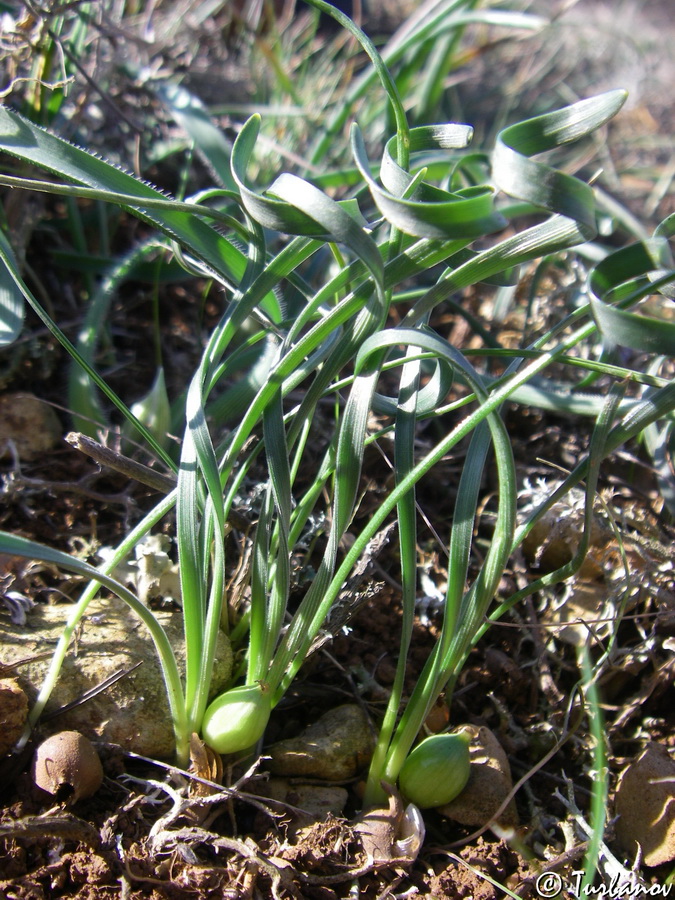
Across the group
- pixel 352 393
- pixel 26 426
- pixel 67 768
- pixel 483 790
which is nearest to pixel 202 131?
pixel 26 426

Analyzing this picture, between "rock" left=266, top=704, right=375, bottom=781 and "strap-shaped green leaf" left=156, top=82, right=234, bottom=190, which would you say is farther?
"strap-shaped green leaf" left=156, top=82, right=234, bottom=190

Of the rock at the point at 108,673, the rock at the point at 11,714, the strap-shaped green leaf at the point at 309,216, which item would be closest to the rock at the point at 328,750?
the rock at the point at 108,673

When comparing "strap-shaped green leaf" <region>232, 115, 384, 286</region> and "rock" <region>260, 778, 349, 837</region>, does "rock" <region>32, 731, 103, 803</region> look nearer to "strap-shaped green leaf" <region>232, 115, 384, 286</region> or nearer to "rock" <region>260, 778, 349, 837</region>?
"rock" <region>260, 778, 349, 837</region>

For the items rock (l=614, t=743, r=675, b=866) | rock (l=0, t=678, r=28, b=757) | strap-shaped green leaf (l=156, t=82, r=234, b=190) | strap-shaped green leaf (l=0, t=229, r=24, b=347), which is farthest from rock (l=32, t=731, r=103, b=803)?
strap-shaped green leaf (l=156, t=82, r=234, b=190)

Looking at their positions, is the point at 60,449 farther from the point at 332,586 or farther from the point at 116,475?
the point at 332,586

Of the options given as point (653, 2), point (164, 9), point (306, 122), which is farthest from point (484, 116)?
point (653, 2)

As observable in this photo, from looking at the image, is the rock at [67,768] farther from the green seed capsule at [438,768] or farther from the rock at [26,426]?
the rock at [26,426]

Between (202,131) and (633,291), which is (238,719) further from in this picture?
(202,131)

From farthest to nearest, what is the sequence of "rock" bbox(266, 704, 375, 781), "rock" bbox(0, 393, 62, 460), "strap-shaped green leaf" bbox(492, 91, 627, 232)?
"rock" bbox(0, 393, 62, 460), "rock" bbox(266, 704, 375, 781), "strap-shaped green leaf" bbox(492, 91, 627, 232)

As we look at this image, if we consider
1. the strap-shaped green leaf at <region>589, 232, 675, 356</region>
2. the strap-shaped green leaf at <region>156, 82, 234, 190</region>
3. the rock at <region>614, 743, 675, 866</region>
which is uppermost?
the strap-shaped green leaf at <region>156, 82, 234, 190</region>
